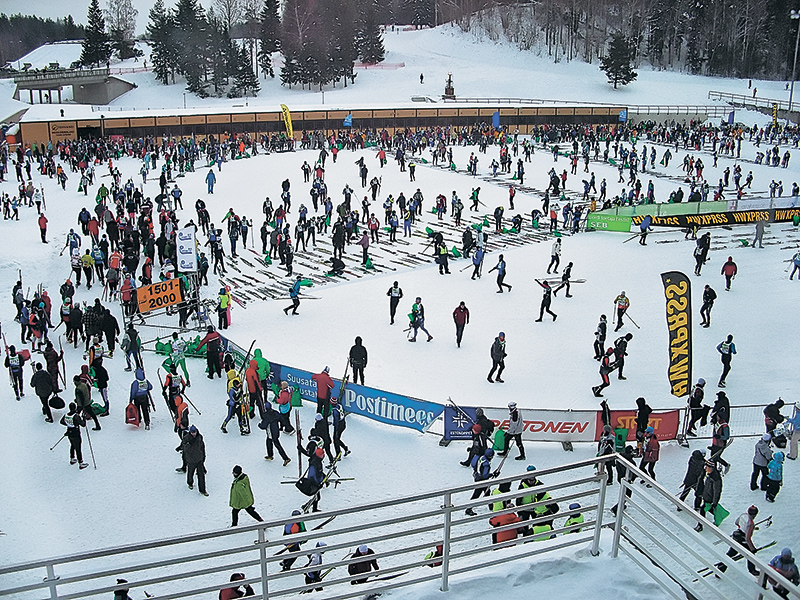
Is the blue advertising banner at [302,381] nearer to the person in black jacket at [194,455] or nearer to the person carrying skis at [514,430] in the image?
the person in black jacket at [194,455]

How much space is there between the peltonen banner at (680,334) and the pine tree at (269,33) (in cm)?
6879

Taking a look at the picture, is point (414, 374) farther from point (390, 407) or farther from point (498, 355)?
point (390, 407)

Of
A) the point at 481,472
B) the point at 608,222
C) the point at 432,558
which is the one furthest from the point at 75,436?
the point at 608,222

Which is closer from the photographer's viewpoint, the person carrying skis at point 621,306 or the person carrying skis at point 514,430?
the person carrying skis at point 514,430

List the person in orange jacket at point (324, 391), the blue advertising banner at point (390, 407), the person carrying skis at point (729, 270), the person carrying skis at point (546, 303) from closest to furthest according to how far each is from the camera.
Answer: the blue advertising banner at point (390, 407) < the person in orange jacket at point (324, 391) < the person carrying skis at point (546, 303) < the person carrying skis at point (729, 270)

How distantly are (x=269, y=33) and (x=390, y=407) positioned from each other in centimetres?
7098

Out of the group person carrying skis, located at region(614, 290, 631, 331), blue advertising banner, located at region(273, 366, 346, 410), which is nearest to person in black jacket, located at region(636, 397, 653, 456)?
blue advertising banner, located at region(273, 366, 346, 410)

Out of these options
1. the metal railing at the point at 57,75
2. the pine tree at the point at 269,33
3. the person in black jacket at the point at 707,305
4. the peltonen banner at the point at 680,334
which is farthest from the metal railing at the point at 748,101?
the metal railing at the point at 57,75

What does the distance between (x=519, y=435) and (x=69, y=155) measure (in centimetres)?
3253

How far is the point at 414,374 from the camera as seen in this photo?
51.7 ft

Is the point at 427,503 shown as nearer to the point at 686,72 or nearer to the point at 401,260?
the point at 401,260

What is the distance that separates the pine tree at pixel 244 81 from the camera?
67000 millimetres

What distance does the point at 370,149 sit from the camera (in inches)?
1703

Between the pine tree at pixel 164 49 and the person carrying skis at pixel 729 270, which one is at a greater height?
the pine tree at pixel 164 49
